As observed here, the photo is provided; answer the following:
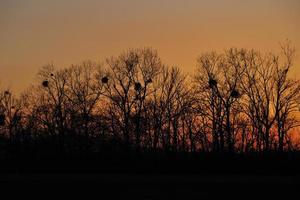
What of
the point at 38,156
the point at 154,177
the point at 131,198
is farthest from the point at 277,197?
the point at 38,156

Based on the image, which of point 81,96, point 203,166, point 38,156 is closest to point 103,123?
point 81,96

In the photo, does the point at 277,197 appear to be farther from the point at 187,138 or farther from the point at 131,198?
the point at 187,138

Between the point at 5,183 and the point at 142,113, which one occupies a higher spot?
the point at 142,113

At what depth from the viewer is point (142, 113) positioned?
180 ft

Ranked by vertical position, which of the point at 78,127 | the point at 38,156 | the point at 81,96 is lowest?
the point at 38,156

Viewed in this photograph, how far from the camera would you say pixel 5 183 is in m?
21.3

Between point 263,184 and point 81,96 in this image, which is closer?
point 263,184

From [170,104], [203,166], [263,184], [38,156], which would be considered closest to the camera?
[263,184]

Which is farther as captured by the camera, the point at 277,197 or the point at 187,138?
the point at 187,138

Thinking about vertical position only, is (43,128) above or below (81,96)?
below

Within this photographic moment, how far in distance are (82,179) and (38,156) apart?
8041 millimetres

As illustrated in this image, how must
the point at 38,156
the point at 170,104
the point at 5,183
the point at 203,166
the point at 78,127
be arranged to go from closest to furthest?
the point at 5,183, the point at 203,166, the point at 38,156, the point at 78,127, the point at 170,104

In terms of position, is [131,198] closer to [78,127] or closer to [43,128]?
[78,127]

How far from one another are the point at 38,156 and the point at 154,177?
9773 mm
